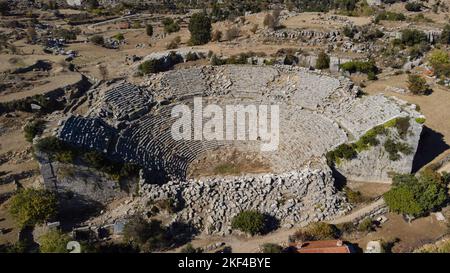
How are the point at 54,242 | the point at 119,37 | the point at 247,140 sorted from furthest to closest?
the point at 119,37, the point at 247,140, the point at 54,242

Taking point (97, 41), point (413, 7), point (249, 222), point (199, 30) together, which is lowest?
point (249, 222)

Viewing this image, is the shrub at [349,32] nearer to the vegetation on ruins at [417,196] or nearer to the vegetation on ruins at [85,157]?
the vegetation on ruins at [417,196]

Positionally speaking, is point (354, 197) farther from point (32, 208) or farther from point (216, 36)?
point (216, 36)

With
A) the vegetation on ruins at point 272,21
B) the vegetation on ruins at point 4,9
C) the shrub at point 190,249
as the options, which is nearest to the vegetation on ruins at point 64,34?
the vegetation on ruins at point 4,9

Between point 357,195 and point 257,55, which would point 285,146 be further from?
point 257,55

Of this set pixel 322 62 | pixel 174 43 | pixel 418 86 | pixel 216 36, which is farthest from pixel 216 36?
pixel 418 86

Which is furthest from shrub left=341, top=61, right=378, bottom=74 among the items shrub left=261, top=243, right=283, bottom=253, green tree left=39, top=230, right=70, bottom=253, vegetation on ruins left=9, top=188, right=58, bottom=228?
green tree left=39, top=230, right=70, bottom=253
